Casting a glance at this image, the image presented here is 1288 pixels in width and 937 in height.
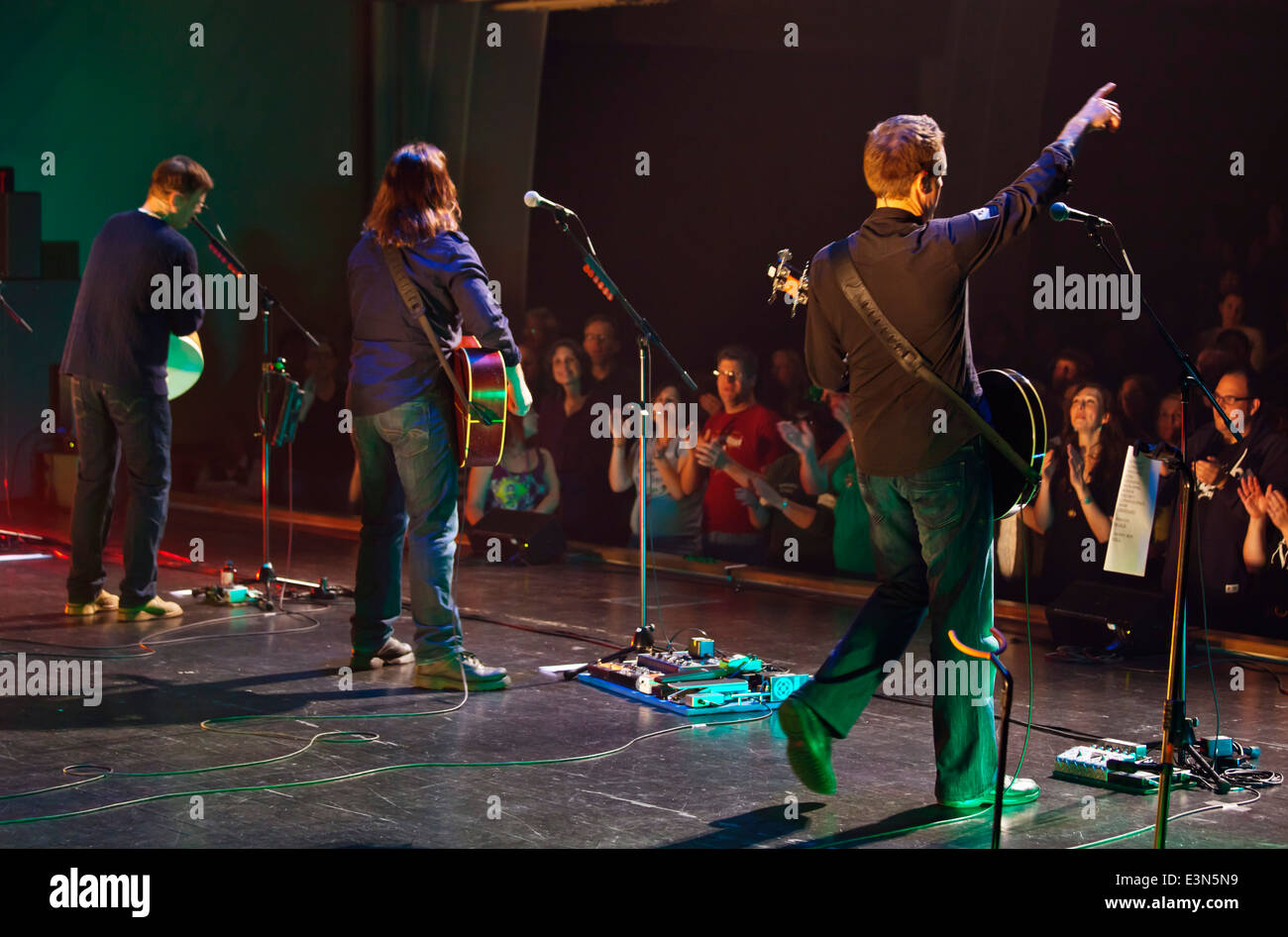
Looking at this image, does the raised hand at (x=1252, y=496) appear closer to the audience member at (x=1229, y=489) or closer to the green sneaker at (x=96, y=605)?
the audience member at (x=1229, y=489)

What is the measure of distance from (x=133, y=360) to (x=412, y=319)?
182 centimetres

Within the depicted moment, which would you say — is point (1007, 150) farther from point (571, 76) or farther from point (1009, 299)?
point (571, 76)

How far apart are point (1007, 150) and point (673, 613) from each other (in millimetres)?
3056

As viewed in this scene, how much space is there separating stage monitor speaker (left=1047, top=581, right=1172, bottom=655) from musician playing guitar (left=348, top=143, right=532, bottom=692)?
2.53 meters

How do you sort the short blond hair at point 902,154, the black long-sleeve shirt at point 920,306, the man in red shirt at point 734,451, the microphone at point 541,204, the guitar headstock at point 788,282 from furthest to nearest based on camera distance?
the man in red shirt at point 734,451
the microphone at point 541,204
the guitar headstock at point 788,282
the short blond hair at point 902,154
the black long-sleeve shirt at point 920,306

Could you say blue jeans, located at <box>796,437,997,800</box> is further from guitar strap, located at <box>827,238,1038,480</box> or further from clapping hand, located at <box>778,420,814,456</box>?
clapping hand, located at <box>778,420,814,456</box>

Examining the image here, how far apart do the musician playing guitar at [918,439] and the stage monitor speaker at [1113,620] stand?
229 centimetres

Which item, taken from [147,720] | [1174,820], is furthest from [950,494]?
[147,720]

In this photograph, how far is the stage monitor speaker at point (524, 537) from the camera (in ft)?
29.1

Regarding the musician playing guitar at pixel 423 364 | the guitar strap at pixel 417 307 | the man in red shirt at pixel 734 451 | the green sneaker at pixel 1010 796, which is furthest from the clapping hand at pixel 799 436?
the green sneaker at pixel 1010 796

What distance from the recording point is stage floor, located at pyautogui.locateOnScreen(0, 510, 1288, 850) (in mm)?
3908

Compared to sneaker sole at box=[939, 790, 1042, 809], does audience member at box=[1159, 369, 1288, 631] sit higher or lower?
higher

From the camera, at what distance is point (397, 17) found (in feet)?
35.3

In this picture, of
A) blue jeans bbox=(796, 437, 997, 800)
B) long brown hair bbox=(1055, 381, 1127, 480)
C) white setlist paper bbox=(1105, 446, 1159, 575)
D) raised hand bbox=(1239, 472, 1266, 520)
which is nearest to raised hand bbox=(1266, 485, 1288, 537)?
raised hand bbox=(1239, 472, 1266, 520)
